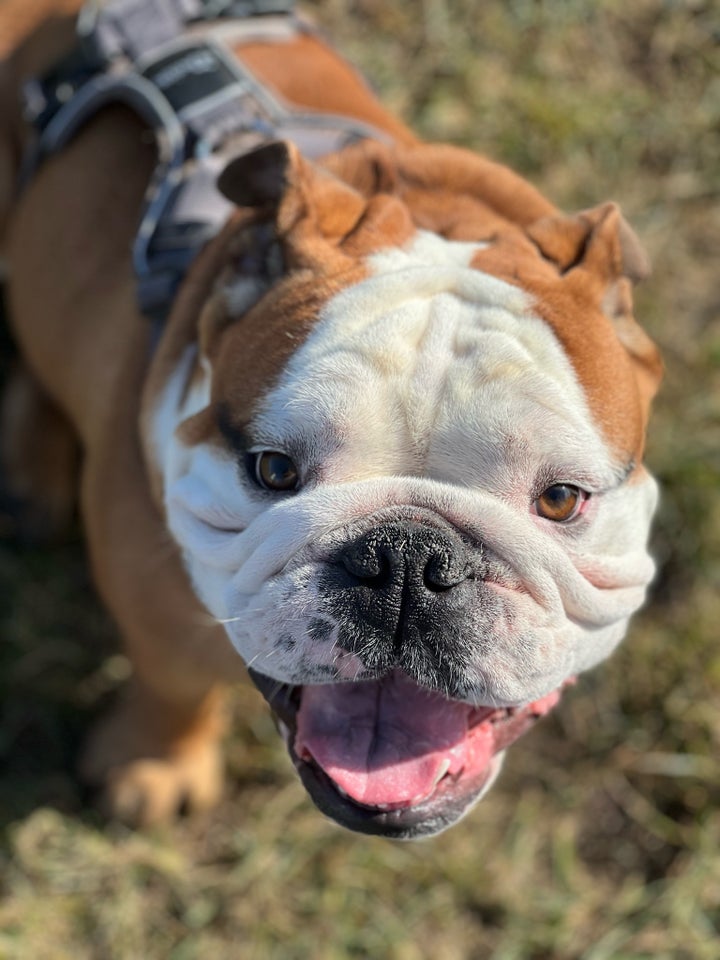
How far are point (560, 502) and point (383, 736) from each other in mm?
674

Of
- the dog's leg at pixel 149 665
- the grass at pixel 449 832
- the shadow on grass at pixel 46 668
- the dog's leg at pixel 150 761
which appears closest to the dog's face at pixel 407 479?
the dog's leg at pixel 149 665

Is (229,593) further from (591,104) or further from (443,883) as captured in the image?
(591,104)

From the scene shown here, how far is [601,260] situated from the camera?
7.81ft

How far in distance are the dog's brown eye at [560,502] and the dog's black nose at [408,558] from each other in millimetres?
227

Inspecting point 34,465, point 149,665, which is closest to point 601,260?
point 149,665

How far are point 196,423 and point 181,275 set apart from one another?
2.08ft

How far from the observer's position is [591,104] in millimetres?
4941

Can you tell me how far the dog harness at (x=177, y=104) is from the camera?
284cm

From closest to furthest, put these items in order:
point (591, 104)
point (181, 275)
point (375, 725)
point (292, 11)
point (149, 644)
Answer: point (375, 725) < point (181, 275) < point (149, 644) < point (292, 11) < point (591, 104)

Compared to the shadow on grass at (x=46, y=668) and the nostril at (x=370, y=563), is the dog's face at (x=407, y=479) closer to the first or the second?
the nostril at (x=370, y=563)

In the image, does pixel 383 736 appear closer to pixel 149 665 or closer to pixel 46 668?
pixel 149 665

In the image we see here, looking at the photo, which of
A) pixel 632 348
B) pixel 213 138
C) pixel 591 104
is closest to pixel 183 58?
pixel 213 138

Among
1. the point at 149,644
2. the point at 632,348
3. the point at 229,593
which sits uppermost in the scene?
the point at 229,593

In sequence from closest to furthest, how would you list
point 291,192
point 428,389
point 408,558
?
point 408,558 < point 428,389 < point 291,192
